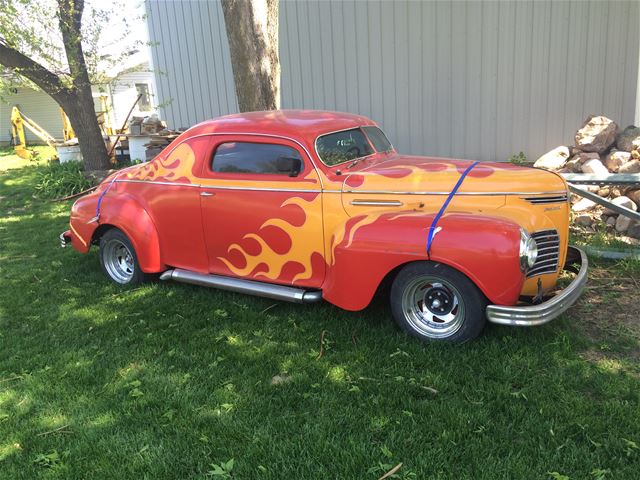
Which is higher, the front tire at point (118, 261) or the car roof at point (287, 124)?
the car roof at point (287, 124)

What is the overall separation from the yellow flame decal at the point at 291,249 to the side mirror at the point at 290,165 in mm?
246

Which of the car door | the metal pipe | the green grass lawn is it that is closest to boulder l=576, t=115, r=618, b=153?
the metal pipe

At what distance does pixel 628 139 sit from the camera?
24.3 ft

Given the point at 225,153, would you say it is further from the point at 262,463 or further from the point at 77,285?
the point at 262,463

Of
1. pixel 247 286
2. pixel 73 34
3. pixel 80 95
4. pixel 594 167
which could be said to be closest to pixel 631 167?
pixel 594 167

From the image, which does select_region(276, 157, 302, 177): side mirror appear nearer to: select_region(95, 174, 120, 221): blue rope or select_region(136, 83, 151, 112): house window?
select_region(95, 174, 120, 221): blue rope

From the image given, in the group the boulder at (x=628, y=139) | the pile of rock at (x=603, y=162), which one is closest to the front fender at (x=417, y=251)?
the pile of rock at (x=603, y=162)

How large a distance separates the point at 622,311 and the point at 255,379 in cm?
315

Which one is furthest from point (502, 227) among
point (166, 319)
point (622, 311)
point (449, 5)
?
point (449, 5)

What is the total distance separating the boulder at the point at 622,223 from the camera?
629 centimetres

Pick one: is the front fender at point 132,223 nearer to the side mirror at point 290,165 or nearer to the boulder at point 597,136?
the side mirror at point 290,165

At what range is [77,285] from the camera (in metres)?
5.93

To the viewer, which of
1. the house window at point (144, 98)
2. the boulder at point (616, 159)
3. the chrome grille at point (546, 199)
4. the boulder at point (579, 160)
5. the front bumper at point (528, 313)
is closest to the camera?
the front bumper at point (528, 313)

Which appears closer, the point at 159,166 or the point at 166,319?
the point at 166,319
